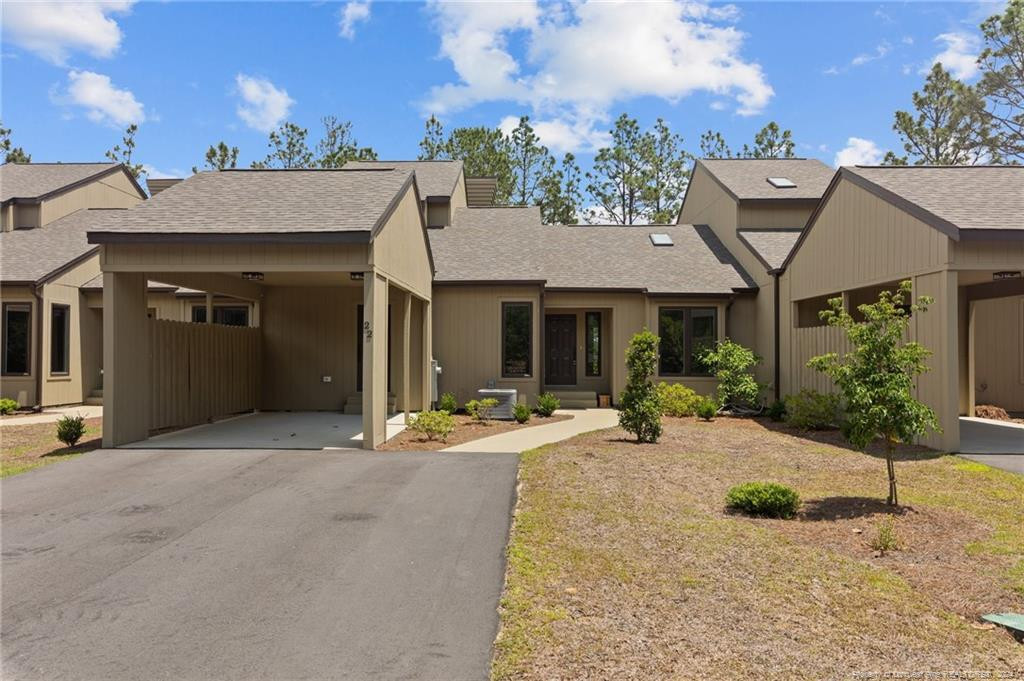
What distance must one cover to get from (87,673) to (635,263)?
688 inches

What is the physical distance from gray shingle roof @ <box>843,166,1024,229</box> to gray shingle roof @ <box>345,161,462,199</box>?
42.3 ft

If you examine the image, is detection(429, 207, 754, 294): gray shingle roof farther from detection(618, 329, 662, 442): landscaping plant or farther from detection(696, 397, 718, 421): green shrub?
detection(618, 329, 662, 442): landscaping plant

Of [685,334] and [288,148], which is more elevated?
[288,148]

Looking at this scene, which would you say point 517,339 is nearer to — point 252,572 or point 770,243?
point 770,243

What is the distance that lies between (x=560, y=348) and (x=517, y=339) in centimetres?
295

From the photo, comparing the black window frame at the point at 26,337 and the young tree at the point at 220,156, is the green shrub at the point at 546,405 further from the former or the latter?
the young tree at the point at 220,156

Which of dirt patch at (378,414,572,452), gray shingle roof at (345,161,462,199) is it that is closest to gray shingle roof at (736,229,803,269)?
dirt patch at (378,414,572,452)

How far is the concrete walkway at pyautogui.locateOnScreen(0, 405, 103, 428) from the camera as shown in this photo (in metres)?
14.0

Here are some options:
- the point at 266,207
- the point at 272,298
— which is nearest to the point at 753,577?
the point at 266,207

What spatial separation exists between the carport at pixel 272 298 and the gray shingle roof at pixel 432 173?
6213 millimetres

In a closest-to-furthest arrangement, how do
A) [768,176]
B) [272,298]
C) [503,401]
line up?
[503,401], [272,298], [768,176]

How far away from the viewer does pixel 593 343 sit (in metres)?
19.0

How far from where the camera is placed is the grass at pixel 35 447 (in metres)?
9.17

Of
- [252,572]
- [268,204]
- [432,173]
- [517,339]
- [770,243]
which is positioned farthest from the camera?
[432,173]
